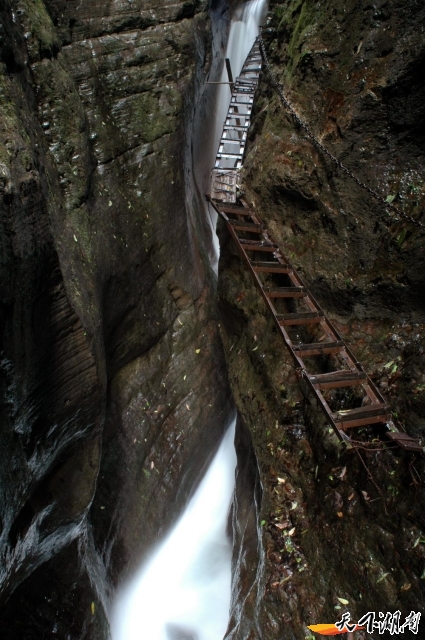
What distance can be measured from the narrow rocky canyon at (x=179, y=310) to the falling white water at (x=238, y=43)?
3.34 meters

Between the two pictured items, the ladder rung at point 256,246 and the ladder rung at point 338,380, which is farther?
the ladder rung at point 256,246

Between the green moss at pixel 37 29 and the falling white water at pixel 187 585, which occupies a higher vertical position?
the green moss at pixel 37 29

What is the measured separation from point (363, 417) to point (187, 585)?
596 cm

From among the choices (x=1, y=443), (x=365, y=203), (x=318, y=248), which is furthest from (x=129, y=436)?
(x=365, y=203)

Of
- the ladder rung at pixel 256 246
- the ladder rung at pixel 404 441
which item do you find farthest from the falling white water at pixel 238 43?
the ladder rung at pixel 404 441

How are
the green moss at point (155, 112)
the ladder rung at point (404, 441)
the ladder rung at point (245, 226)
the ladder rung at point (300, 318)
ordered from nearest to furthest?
the ladder rung at point (404, 441) < the ladder rung at point (300, 318) < the ladder rung at point (245, 226) < the green moss at point (155, 112)

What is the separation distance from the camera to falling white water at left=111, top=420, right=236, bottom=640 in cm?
746

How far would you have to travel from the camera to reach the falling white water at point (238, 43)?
12320mm

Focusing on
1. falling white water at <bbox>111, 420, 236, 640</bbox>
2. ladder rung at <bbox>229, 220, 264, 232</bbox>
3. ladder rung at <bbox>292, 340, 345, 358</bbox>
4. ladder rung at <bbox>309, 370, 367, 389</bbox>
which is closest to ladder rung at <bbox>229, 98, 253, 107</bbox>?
ladder rung at <bbox>229, 220, 264, 232</bbox>

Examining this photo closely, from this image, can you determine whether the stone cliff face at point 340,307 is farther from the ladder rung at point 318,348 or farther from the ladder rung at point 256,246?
the ladder rung at point 318,348

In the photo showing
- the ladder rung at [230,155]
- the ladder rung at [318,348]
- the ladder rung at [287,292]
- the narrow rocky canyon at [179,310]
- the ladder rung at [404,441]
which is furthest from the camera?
the ladder rung at [230,155]

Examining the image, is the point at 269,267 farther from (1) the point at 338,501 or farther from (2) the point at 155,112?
(2) the point at 155,112

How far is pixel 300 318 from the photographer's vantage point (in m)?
5.34

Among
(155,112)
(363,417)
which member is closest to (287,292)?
(363,417)
